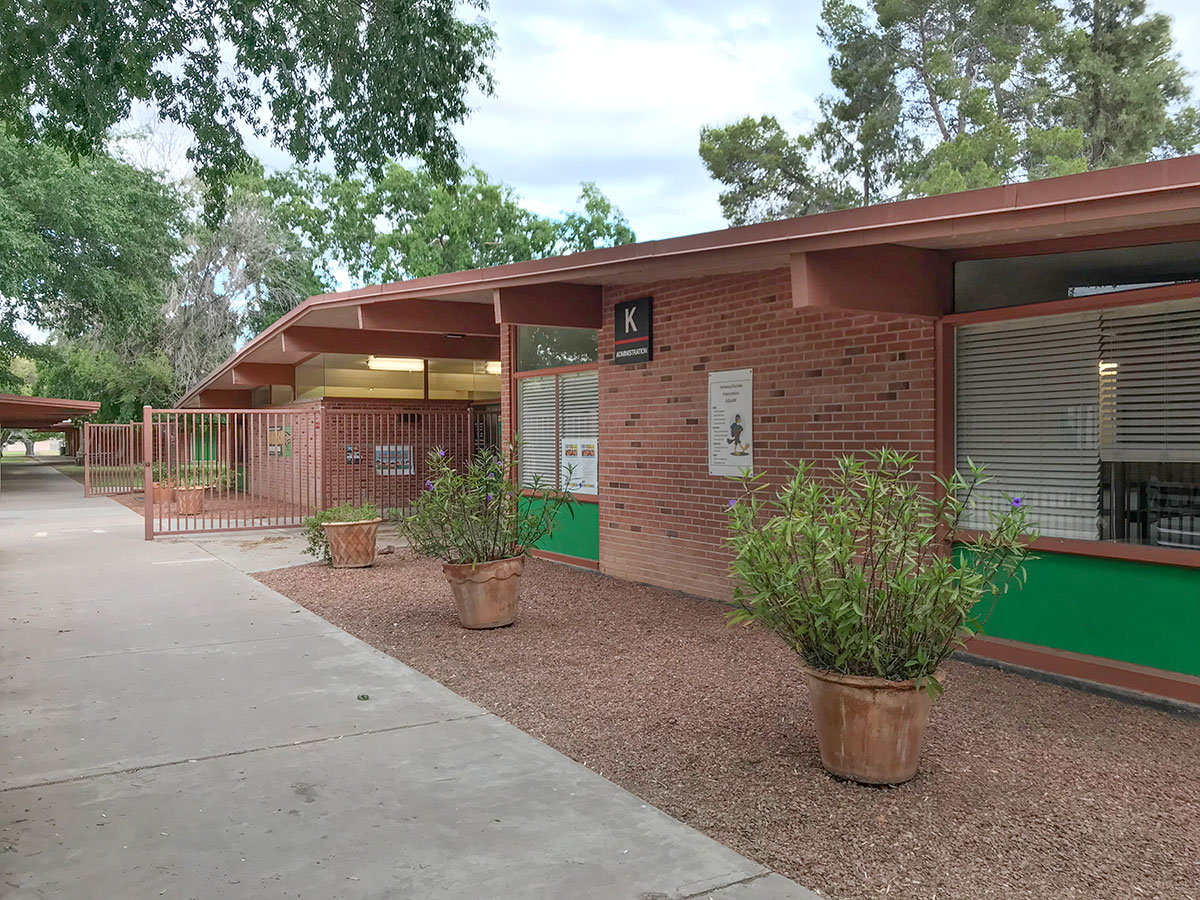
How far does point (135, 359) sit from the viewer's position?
34844 mm

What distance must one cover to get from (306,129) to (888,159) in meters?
22.7

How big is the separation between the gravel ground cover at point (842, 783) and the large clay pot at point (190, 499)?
1139 centimetres

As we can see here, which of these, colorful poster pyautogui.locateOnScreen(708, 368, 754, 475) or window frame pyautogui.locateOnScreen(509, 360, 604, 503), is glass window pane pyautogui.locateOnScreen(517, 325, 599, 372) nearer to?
window frame pyautogui.locateOnScreen(509, 360, 604, 503)

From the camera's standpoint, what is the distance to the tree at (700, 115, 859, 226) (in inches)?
1101

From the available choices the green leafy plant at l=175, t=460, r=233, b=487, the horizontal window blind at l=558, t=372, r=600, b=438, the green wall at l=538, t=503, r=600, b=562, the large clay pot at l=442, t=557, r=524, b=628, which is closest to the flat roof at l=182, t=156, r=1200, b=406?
the horizontal window blind at l=558, t=372, r=600, b=438

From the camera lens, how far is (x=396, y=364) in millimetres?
18125

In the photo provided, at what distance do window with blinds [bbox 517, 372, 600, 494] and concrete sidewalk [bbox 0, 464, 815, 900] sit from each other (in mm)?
3949

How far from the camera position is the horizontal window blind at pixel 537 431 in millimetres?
11148

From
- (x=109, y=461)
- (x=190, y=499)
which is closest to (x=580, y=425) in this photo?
(x=190, y=499)

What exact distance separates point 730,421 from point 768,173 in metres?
21.8

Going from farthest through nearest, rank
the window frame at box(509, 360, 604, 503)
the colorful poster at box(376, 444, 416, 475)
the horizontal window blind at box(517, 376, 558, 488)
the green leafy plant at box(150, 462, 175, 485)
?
1. the colorful poster at box(376, 444, 416, 475)
2. the green leafy plant at box(150, 462, 175, 485)
3. the horizontal window blind at box(517, 376, 558, 488)
4. the window frame at box(509, 360, 604, 503)

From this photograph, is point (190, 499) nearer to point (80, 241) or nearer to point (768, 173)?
point (80, 241)

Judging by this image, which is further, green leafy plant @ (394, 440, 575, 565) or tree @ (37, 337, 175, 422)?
tree @ (37, 337, 175, 422)

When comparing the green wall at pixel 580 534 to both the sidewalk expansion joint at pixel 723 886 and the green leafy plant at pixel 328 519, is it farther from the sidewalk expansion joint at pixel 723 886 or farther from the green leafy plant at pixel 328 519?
the sidewalk expansion joint at pixel 723 886
